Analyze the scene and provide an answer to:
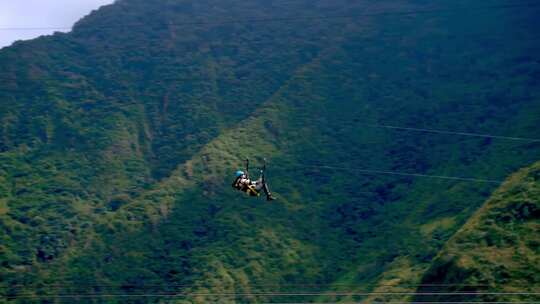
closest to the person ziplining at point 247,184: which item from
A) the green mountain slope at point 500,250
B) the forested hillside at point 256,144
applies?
the green mountain slope at point 500,250

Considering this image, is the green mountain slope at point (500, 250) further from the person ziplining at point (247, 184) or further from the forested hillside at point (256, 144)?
the person ziplining at point (247, 184)

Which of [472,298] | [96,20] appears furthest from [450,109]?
[96,20]

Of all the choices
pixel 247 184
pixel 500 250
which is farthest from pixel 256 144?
pixel 247 184

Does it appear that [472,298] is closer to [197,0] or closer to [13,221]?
[13,221]

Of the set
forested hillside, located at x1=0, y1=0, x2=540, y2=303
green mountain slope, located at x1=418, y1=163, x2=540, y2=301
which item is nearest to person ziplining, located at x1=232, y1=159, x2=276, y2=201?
green mountain slope, located at x1=418, y1=163, x2=540, y2=301

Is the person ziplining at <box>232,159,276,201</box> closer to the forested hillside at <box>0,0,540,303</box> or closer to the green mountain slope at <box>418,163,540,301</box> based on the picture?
the green mountain slope at <box>418,163,540,301</box>
